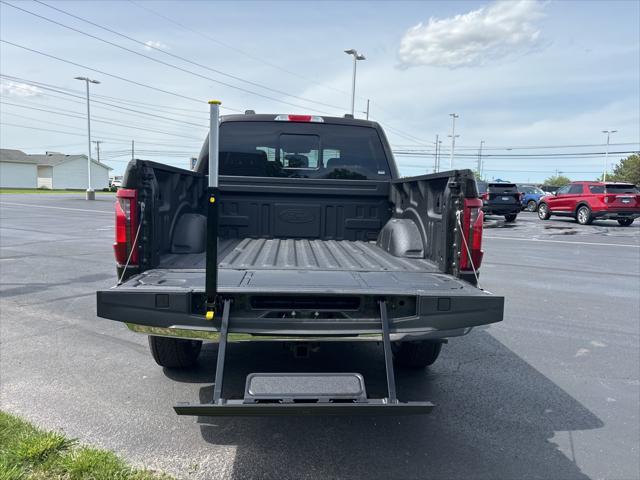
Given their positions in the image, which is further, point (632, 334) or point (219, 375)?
point (632, 334)

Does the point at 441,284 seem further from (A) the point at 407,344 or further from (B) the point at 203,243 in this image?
(B) the point at 203,243

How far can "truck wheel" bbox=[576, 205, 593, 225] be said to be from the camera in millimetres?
21281

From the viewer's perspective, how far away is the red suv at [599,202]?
66.7ft

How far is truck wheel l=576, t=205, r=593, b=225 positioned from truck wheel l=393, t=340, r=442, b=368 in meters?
20.2

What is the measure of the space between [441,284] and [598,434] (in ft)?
4.95

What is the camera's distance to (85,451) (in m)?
2.85

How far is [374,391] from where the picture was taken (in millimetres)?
3580

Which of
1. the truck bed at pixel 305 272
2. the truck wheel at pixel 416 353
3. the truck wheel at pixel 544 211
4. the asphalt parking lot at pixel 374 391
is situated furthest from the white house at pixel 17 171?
the truck wheel at pixel 416 353

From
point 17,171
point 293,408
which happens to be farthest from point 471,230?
point 17,171

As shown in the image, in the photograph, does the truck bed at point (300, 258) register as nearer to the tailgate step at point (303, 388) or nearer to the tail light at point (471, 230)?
the tail light at point (471, 230)

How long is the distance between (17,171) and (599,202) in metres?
77.8

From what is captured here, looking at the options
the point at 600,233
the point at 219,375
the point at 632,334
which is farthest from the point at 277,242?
the point at 600,233

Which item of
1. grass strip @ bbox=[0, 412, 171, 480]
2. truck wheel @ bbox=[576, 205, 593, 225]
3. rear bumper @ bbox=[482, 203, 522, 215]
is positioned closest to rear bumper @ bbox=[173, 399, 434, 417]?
grass strip @ bbox=[0, 412, 171, 480]

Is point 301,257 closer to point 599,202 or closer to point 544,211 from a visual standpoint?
point 599,202
